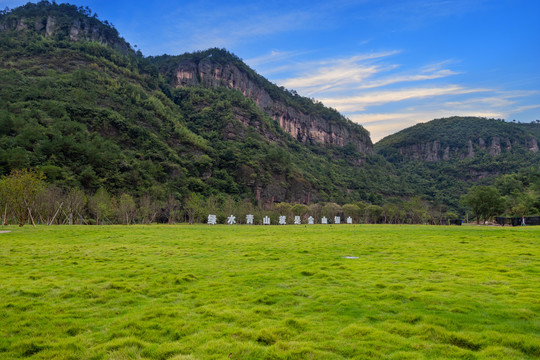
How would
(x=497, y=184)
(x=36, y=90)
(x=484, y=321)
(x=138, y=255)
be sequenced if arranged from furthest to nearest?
(x=497, y=184)
(x=36, y=90)
(x=138, y=255)
(x=484, y=321)

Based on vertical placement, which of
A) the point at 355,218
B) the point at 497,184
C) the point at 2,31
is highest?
the point at 2,31

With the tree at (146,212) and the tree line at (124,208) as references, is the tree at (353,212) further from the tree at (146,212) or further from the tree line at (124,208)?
the tree at (146,212)

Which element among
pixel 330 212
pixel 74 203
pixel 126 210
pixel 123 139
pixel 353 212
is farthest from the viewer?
pixel 123 139

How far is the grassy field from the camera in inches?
253

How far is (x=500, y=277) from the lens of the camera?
Answer: 12258 millimetres

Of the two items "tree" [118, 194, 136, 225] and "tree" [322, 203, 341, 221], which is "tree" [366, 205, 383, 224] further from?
"tree" [118, 194, 136, 225]

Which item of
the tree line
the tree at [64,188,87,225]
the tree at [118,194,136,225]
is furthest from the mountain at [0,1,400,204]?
the tree at [118,194,136,225]

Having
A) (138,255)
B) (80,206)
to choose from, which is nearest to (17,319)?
(138,255)

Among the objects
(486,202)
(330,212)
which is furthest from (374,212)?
(486,202)

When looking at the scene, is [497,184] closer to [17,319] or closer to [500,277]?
[500,277]

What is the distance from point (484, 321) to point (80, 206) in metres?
68.8

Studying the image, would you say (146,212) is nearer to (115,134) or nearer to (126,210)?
(126,210)

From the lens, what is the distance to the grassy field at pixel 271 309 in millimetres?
6438

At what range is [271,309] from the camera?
8.88 m
